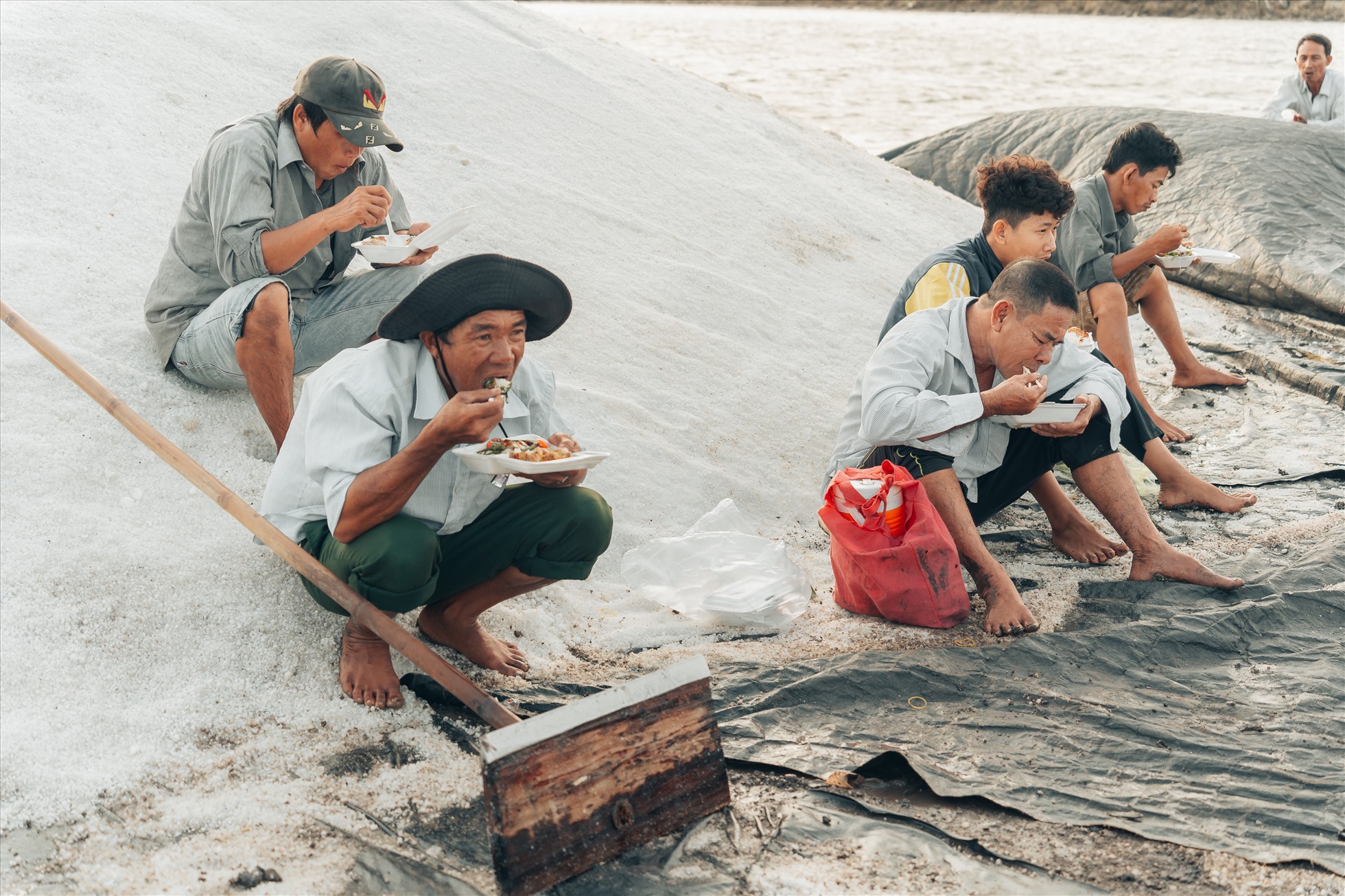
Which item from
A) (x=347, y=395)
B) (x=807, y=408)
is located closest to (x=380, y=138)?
(x=347, y=395)

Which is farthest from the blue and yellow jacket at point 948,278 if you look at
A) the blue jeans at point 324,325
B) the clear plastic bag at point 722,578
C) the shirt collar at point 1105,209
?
the blue jeans at point 324,325

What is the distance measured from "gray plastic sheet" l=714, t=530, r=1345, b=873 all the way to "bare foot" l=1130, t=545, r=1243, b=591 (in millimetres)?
28

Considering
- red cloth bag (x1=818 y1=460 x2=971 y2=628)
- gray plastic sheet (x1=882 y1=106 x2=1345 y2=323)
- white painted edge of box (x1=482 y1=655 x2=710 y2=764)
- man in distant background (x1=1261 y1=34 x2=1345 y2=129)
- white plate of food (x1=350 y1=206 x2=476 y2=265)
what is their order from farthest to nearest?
man in distant background (x1=1261 y1=34 x2=1345 y2=129)
gray plastic sheet (x1=882 y1=106 x2=1345 y2=323)
white plate of food (x1=350 y1=206 x2=476 y2=265)
red cloth bag (x1=818 y1=460 x2=971 y2=628)
white painted edge of box (x1=482 y1=655 x2=710 y2=764)

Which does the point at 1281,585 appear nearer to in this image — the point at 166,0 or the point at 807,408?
the point at 807,408

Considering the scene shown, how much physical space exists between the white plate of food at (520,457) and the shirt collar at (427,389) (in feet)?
0.31

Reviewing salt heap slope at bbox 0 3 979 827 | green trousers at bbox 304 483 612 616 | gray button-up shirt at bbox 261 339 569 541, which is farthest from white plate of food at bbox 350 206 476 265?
green trousers at bbox 304 483 612 616

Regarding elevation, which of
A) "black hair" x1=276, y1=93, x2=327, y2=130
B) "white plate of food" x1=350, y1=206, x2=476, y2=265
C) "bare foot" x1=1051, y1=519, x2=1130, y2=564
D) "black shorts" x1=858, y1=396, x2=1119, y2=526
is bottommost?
"bare foot" x1=1051, y1=519, x2=1130, y2=564

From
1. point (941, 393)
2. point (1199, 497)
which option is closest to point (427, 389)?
point (941, 393)

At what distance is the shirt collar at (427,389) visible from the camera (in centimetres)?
213

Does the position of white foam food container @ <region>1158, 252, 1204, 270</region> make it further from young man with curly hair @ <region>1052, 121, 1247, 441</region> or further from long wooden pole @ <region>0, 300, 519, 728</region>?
long wooden pole @ <region>0, 300, 519, 728</region>

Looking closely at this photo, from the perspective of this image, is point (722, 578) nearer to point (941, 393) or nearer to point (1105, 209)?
point (941, 393)

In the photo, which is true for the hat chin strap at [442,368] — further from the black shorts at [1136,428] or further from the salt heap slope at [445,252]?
the black shorts at [1136,428]

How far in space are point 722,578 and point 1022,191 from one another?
1485 mm

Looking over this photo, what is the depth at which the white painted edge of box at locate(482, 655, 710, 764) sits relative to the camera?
171cm
